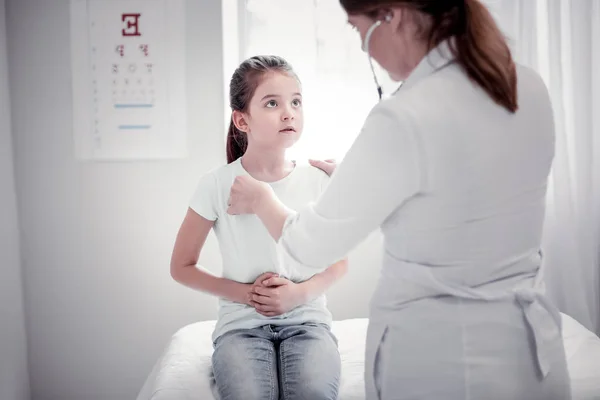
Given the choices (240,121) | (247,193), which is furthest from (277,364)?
(240,121)

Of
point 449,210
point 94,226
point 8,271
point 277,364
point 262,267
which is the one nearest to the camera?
point 449,210

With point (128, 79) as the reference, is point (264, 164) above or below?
below

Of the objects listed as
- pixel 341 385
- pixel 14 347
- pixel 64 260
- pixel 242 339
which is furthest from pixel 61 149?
pixel 341 385

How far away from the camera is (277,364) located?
1.54m

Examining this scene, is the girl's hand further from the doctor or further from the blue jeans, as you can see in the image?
the doctor

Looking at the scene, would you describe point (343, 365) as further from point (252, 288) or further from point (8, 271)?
A: point (8, 271)

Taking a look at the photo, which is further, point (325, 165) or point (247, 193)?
point (325, 165)

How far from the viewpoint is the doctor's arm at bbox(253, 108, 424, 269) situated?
932 mm

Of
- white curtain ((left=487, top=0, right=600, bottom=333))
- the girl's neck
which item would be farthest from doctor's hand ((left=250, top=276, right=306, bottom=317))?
white curtain ((left=487, top=0, right=600, bottom=333))

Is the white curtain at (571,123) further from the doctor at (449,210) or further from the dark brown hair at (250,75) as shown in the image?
the doctor at (449,210)

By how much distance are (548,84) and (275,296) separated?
1388 millimetres

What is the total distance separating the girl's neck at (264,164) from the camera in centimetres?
175

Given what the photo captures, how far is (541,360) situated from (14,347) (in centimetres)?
190

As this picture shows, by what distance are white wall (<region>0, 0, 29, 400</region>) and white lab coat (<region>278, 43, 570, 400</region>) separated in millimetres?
1489
